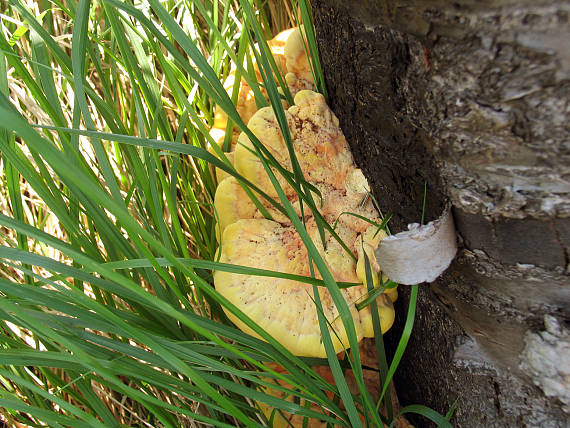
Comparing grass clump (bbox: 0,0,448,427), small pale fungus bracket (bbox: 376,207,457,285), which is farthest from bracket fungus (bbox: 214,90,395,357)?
small pale fungus bracket (bbox: 376,207,457,285)

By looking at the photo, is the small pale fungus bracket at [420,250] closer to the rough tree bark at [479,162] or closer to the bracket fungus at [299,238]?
the rough tree bark at [479,162]

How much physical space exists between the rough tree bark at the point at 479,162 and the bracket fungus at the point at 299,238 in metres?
0.07

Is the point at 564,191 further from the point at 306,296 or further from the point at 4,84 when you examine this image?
the point at 4,84

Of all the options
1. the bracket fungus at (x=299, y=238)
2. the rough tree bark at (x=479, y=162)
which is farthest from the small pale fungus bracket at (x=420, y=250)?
the bracket fungus at (x=299, y=238)

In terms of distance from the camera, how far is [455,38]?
0.42 m

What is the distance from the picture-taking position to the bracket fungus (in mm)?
774

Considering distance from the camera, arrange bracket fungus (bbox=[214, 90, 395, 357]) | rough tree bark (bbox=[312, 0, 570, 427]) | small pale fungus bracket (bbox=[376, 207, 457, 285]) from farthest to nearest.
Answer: bracket fungus (bbox=[214, 90, 395, 357])
small pale fungus bracket (bbox=[376, 207, 457, 285])
rough tree bark (bbox=[312, 0, 570, 427])

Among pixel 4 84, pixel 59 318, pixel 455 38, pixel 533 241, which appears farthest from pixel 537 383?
pixel 4 84

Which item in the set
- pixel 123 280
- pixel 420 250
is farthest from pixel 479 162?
pixel 123 280

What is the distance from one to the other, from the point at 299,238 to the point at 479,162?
0.42 metres

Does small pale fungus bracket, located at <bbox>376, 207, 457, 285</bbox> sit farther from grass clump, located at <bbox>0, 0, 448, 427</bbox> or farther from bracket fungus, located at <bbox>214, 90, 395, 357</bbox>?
bracket fungus, located at <bbox>214, 90, 395, 357</bbox>

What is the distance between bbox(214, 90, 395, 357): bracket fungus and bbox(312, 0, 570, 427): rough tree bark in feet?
0.23

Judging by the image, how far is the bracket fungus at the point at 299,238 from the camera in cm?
77

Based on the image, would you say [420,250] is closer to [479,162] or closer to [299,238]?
[479,162]
